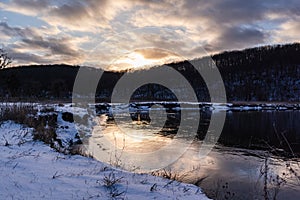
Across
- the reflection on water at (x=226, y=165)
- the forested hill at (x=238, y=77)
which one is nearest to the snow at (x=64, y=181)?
the reflection on water at (x=226, y=165)

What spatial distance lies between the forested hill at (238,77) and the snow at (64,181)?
81.1 meters

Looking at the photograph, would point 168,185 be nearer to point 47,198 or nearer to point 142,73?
point 47,198

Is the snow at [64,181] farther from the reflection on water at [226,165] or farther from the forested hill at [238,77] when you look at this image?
the forested hill at [238,77]

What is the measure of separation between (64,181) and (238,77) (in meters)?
114

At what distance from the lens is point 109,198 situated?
3.57m

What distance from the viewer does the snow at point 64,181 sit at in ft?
11.3

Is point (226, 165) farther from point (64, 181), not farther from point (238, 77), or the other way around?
point (238, 77)

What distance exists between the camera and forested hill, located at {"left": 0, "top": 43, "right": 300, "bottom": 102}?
9328cm

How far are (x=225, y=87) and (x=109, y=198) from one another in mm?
108528

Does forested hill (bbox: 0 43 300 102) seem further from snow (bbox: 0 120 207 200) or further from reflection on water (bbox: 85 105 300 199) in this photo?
snow (bbox: 0 120 207 200)

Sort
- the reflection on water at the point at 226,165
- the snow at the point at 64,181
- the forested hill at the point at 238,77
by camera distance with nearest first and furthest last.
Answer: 1. the snow at the point at 64,181
2. the reflection on water at the point at 226,165
3. the forested hill at the point at 238,77

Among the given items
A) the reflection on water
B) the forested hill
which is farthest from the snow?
the forested hill

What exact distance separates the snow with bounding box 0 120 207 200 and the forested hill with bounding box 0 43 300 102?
81054mm

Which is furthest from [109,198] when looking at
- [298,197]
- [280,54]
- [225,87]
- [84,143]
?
[280,54]
